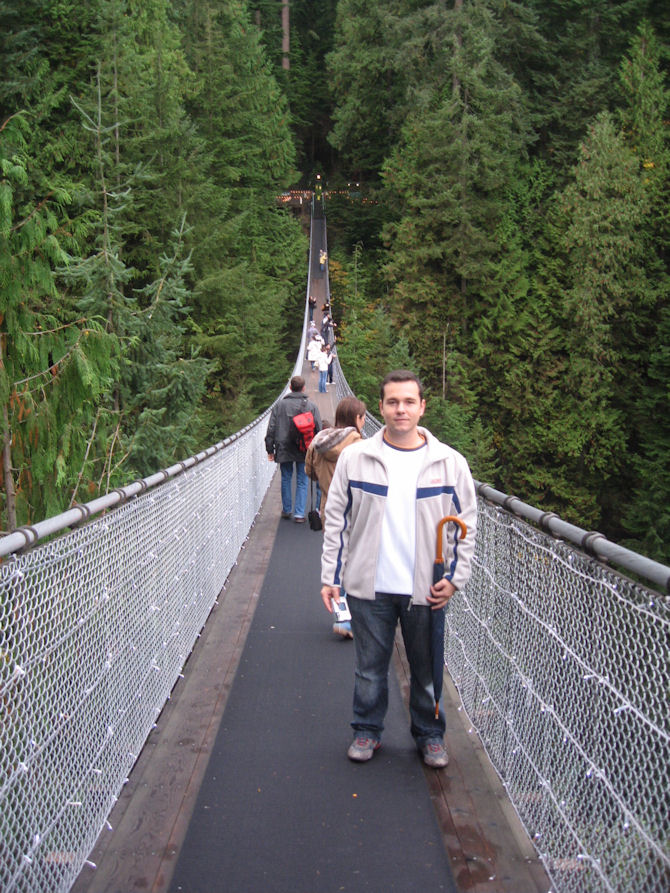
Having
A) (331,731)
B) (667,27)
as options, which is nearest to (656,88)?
(667,27)

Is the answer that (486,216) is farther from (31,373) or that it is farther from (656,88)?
(31,373)

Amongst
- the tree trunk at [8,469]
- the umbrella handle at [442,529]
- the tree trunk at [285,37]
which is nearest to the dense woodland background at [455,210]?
the tree trunk at [8,469]

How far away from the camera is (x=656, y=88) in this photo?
27109mm

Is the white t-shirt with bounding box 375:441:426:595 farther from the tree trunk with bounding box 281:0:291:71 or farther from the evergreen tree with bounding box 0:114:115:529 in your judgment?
the tree trunk with bounding box 281:0:291:71

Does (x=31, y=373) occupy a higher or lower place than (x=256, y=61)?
lower

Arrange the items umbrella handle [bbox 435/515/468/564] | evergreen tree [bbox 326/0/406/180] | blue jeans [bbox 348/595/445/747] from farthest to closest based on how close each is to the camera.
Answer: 1. evergreen tree [bbox 326/0/406/180]
2. blue jeans [bbox 348/595/445/747]
3. umbrella handle [bbox 435/515/468/564]

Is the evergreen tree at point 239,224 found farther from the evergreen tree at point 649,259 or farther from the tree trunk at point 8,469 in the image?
the tree trunk at point 8,469

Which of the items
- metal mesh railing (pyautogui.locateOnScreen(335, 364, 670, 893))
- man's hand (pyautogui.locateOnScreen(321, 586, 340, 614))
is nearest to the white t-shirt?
man's hand (pyautogui.locateOnScreen(321, 586, 340, 614))

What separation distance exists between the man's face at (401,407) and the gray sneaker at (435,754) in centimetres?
116

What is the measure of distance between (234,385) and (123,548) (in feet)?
82.5

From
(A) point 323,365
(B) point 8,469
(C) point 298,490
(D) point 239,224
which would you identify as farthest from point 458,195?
(B) point 8,469

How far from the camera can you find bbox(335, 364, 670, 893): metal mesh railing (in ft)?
6.09

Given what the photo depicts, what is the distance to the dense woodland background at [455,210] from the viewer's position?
1978 cm

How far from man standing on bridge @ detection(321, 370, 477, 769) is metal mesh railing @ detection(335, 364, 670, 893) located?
0.93ft
